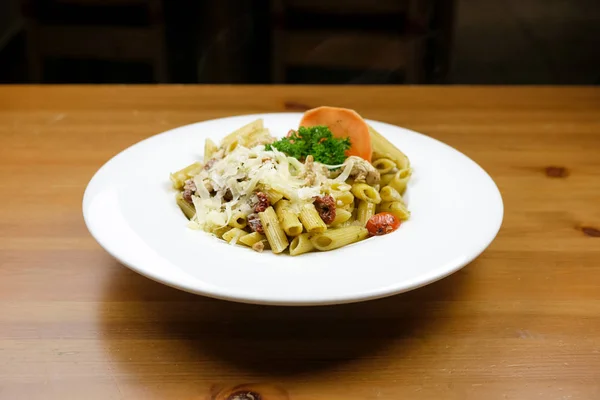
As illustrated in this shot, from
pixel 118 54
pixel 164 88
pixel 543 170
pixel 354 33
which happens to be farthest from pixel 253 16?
pixel 543 170

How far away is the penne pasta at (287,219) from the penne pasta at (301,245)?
0.01m

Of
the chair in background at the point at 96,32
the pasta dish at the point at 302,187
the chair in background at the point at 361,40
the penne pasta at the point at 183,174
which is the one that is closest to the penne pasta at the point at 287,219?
the pasta dish at the point at 302,187

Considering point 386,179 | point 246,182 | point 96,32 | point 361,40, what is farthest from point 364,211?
point 96,32

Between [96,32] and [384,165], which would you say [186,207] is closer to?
[384,165]

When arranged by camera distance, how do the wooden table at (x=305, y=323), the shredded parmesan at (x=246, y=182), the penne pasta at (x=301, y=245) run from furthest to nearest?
the shredded parmesan at (x=246, y=182) → the penne pasta at (x=301, y=245) → the wooden table at (x=305, y=323)

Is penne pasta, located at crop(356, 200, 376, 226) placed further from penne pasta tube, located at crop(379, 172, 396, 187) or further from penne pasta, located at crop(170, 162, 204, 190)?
penne pasta, located at crop(170, 162, 204, 190)

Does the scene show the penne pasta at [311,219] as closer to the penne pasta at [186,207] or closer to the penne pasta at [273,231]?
the penne pasta at [273,231]

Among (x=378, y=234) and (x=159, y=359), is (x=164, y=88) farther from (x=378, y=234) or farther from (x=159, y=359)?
(x=159, y=359)

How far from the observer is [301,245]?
1.15 meters

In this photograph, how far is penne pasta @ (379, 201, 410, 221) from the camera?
4.11ft

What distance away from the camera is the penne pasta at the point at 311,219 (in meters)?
1.17

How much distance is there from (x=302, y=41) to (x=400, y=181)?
5.87 feet

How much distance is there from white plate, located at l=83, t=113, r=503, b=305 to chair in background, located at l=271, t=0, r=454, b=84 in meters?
1.68

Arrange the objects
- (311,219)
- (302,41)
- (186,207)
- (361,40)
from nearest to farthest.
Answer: (311,219) < (186,207) < (302,41) < (361,40)
